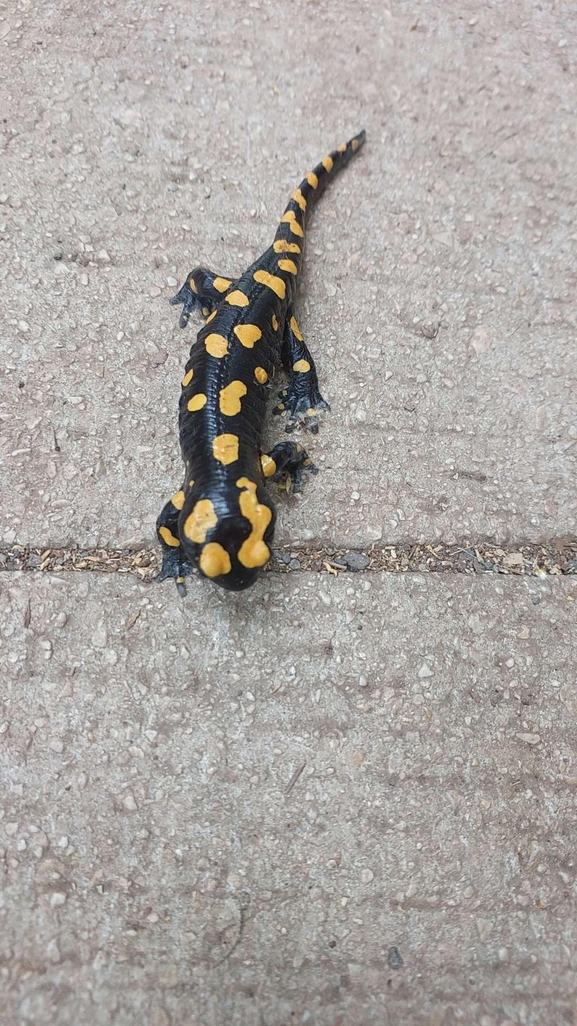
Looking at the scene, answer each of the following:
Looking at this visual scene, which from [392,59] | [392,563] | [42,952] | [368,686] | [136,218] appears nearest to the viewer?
[42,952]

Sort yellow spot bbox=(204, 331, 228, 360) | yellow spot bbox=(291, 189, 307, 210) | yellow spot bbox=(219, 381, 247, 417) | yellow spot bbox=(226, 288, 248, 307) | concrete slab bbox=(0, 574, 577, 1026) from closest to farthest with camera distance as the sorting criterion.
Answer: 1. concrete slab bbox=(0, 574, 577, 1026)
2. yellow spot bbox=(219, 381, 247, 417)
3. yellow spot bbox=(204, 331, 228, 360)
4. yellow spot bbox=(226, 288, 248, 307)
5. yellow spot bbox=(291, 189, 307, 210)

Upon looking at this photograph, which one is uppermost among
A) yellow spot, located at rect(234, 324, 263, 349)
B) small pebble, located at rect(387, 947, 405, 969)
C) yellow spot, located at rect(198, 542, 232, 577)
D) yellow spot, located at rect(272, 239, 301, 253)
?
yellow spot, located at rect(272, 239, 301, 253)

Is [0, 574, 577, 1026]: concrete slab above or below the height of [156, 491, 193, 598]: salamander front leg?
below

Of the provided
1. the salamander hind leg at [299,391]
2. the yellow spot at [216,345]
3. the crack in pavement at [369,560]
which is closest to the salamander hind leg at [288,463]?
the salamander hind leg at [299,391]

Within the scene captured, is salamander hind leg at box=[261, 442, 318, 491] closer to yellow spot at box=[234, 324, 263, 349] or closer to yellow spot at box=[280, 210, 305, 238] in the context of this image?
yellow spot at box=[234, 324, 263, 349]

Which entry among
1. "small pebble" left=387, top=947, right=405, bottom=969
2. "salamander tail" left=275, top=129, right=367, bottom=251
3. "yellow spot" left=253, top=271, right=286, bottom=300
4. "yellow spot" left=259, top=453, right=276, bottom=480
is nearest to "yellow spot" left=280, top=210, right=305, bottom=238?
"salamander tail" left=275, top=129, right=367, bottom=251

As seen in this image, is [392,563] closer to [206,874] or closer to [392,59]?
[206,874]

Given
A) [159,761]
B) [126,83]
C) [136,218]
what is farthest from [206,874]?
[126,83]
